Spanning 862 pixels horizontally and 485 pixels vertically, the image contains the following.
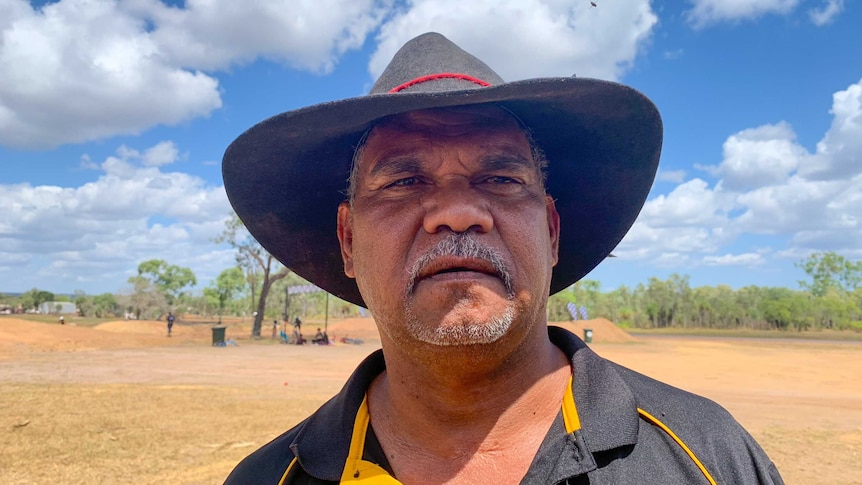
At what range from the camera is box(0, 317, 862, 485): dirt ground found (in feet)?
23.3

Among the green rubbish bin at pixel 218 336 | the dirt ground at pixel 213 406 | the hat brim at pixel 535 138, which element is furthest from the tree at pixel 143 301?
the hat brim at pixel 535 138

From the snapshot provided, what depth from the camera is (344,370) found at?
17875mm

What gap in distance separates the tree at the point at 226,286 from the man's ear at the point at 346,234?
3162 inches

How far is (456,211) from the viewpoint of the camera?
1674 mm

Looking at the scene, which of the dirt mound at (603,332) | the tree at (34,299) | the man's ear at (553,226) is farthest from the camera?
the tree at (34,299)

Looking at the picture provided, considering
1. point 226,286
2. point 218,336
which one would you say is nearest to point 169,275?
point 226,286

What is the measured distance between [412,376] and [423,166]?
67 centimetres

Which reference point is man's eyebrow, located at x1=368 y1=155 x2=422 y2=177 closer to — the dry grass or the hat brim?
the hat brim

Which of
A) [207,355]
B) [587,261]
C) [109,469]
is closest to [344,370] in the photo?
[207,355]

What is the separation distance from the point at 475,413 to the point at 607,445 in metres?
A: 0.45

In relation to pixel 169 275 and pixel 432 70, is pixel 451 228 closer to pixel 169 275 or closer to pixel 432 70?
pixel 432 70

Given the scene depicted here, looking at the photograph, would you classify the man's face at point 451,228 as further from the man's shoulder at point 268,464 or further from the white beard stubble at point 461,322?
the man's shoulder at point 268,464

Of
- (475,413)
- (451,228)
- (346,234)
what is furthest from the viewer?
(346,234)

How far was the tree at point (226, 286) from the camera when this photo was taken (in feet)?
267
